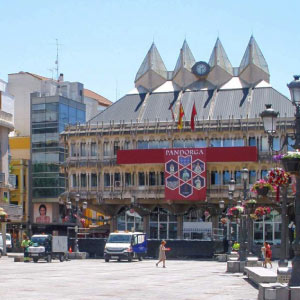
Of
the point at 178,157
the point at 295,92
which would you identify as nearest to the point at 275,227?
the point at 178,157

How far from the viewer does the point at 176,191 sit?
8375cm

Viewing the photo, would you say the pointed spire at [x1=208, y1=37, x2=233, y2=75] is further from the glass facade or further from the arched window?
the glass facade

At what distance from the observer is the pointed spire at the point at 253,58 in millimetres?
92438

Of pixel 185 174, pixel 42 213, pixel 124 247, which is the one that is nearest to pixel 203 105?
pixel 185 174

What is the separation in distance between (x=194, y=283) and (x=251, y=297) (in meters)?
7.33

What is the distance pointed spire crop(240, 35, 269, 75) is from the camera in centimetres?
9244

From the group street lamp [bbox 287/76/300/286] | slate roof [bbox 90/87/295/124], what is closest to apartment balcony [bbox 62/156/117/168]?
slate roof [bbox 90/87/295/124]

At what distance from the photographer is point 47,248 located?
181 feet

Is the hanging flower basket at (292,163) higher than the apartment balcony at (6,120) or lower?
lower

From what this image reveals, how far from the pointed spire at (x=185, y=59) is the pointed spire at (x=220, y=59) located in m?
2.55

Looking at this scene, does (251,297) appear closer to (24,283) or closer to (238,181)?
(24,283)

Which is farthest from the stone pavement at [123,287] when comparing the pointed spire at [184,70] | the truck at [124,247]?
the pointed spire at [184,70]

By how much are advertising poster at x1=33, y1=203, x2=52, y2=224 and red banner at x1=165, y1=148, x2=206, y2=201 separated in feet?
73.1

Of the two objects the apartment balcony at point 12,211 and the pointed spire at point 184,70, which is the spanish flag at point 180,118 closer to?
the pointed spire at point 184,70
